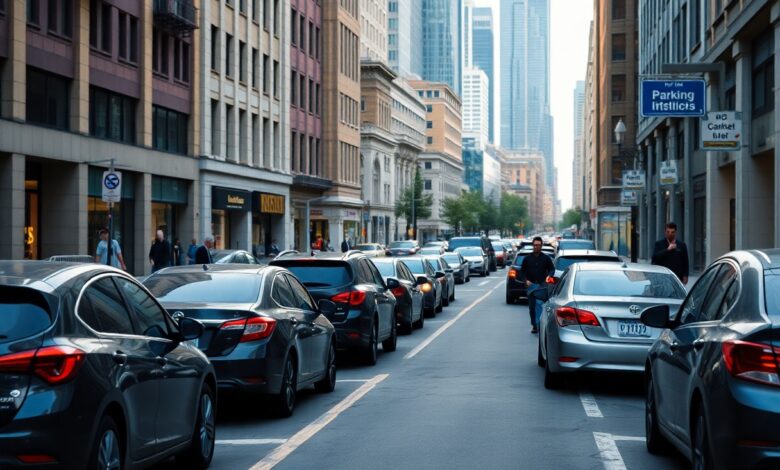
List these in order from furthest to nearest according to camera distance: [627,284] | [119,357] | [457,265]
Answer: [457,265]
[627,284]
[119,357]

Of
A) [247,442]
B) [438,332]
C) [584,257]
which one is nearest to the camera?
[247,442]

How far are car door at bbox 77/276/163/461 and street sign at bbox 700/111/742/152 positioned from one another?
63.6 ft

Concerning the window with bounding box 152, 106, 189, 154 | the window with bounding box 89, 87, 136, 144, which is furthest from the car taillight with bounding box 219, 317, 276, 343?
the window with bounding box 152, 106, 189, 154

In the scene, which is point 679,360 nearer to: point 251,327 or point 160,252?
point 251,327

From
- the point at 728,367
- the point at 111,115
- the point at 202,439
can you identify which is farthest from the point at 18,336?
the point at 111,115

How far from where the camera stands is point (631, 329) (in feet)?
40.7

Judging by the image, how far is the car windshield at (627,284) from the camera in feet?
42.5

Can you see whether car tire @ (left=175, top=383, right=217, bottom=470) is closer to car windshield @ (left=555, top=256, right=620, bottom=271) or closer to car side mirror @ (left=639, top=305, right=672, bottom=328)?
car side mirror @ (left=639, top=305, right=672, bottom=328)

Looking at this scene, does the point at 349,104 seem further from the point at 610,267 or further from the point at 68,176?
the point at 610,267

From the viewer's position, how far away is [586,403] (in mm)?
12258

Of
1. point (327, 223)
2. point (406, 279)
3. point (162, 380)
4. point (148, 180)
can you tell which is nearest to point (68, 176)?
point (148, 180)

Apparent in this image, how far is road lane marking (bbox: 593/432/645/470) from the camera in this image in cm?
859

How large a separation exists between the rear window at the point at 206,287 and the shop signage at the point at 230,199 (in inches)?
1596

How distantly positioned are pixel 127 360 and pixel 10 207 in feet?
92.3
